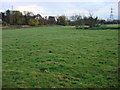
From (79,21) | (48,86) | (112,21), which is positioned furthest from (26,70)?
(112,21)

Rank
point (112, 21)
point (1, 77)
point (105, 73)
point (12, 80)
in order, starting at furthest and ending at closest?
→ point (112, 21)
point (105, 73)
point (1, 77)
point (12, 80)

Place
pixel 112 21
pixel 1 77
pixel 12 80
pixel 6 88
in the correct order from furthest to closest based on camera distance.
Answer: pixel 112 21 < pixel 1 77 < pixel 12 80 < pixel 6 88

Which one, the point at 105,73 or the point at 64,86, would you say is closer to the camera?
the point at 64,86

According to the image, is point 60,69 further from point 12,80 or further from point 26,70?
point 12,80

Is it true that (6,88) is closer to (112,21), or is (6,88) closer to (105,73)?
(105,73)

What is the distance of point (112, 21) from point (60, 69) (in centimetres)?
7140

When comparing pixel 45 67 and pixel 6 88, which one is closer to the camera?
pixel 6 88

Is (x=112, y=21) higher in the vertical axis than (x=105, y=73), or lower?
higher

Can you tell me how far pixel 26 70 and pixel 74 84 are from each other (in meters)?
2.11

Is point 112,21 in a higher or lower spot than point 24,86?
higher

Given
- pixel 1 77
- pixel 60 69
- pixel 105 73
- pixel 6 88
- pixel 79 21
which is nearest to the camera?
pixel 6 88

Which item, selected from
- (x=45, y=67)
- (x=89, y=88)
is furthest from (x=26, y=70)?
(x=89, y=88)

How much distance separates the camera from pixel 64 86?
385 cm

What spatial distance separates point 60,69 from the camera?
17.5 ft
